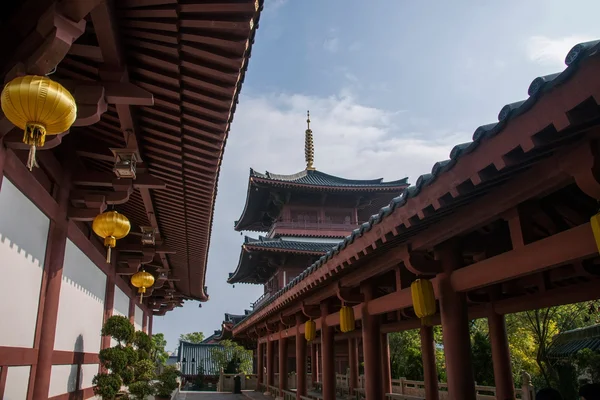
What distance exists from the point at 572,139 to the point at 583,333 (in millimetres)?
16571

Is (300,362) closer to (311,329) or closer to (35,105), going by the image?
(311,329)

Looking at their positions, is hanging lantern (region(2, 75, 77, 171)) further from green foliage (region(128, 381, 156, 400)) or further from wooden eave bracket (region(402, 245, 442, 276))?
green foliage (region(128, 381, 156, 400))

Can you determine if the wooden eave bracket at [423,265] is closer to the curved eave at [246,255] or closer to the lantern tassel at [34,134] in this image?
the lantern tassel at [34,134]

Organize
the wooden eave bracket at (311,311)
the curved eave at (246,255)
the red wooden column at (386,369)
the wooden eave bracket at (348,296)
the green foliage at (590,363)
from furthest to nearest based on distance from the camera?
the curved eave at (246,255)
the red wooden column at (386,369)
the green foliage at (590,363)
the wooden eave bracket at (311,311)
the wooden eave bracket at (348,296)

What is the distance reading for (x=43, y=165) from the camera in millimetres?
5828

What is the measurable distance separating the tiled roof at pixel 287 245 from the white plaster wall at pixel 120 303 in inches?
320

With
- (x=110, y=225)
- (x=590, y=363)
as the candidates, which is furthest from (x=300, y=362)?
(x=110, y=225)

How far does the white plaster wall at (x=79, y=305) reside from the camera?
720 centimetres

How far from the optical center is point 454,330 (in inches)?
218

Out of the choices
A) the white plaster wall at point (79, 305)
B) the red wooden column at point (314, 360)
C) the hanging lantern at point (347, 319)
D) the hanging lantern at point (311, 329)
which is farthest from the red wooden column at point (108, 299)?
the red wooden column at point (314, 360)

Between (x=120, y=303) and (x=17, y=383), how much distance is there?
7140mm

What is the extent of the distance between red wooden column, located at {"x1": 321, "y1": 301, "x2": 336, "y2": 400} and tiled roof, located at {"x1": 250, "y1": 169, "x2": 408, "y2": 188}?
1196 centimetres

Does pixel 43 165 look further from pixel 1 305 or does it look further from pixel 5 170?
pixel 1 305

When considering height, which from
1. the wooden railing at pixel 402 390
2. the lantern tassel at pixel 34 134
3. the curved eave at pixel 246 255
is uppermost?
the curved eave at pixel 246 255
